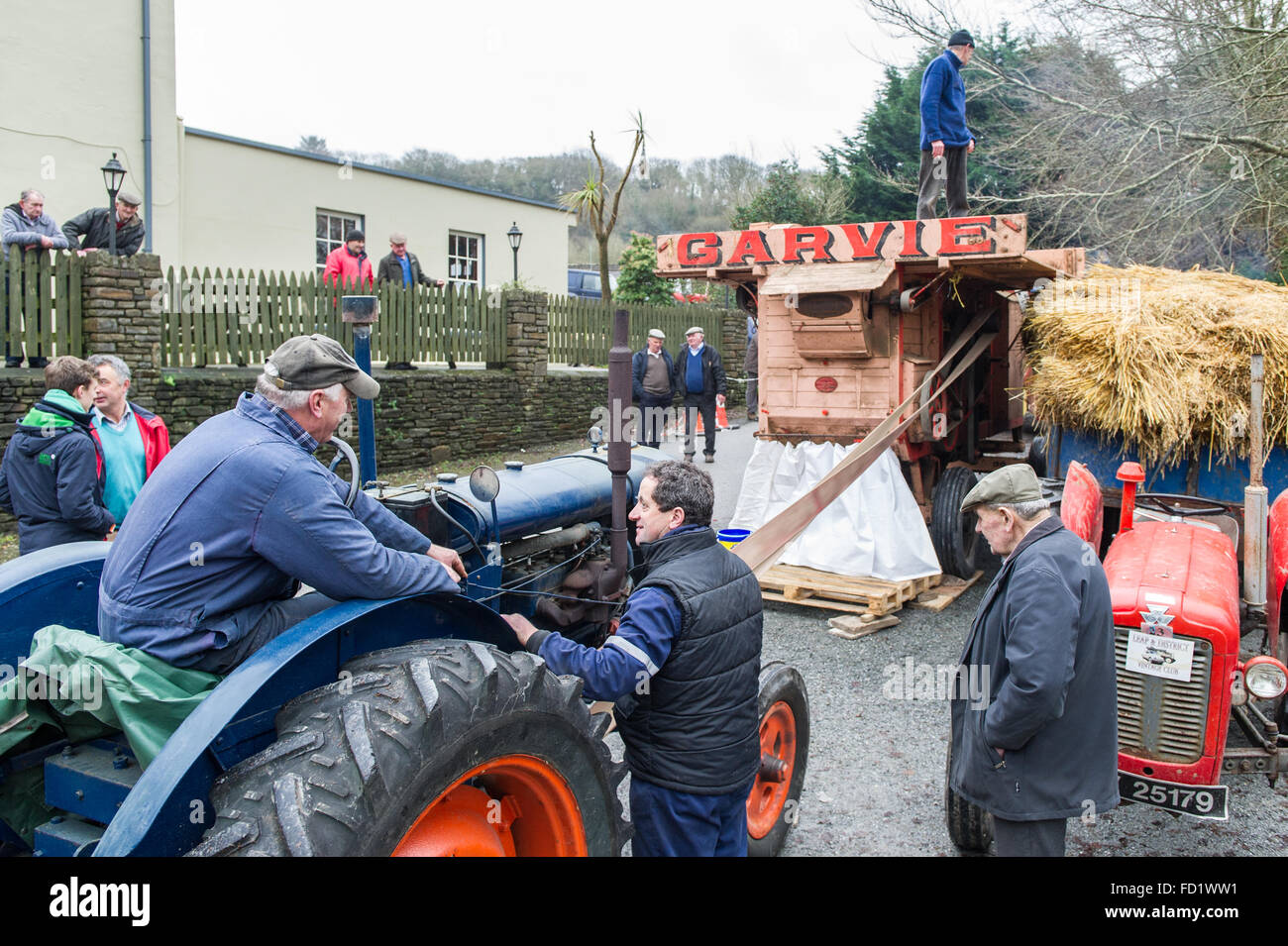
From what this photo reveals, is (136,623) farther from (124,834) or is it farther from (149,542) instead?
(124,834)

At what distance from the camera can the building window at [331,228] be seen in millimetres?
17094

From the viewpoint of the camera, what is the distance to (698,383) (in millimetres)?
12039

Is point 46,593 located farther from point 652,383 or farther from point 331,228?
point 331,228

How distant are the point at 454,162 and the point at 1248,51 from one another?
36304 mm

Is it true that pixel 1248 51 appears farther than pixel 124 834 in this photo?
Yes

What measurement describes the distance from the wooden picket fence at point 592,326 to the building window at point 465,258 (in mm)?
4416

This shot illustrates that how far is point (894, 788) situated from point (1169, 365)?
2.59 metres

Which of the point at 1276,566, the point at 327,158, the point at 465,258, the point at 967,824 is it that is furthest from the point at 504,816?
the point at 465,258

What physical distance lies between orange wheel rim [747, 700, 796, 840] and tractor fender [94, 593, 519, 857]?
4.69ft

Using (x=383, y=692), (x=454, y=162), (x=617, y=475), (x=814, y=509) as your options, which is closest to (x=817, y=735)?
(x=814, y=509)

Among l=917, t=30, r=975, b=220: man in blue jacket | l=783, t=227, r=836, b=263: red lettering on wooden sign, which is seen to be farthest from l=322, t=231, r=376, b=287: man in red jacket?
l=917, t=30, r=975, b=220: man in blue jacket

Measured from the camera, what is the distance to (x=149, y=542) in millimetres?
2203

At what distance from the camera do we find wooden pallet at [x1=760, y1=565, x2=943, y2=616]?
251 inches

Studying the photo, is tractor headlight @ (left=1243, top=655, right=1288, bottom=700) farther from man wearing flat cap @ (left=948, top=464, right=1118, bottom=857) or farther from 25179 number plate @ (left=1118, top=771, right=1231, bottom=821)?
man wearing flat cap @ (left=948, top=464, right=1118, bottom=857)
